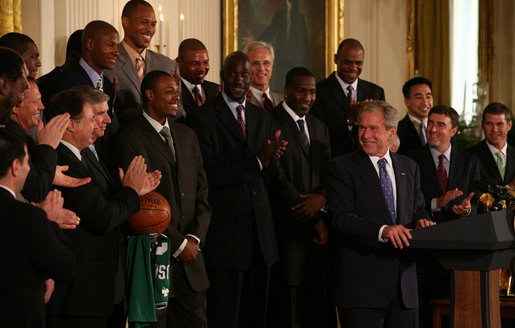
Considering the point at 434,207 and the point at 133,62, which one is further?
the point at 434,207

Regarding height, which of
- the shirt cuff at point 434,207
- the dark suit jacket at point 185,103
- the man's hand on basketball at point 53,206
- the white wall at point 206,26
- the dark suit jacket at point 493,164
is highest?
the white wall at point 206,26

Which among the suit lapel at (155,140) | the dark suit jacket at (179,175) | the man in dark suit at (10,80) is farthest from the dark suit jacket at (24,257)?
the suit lapel at (155,140)

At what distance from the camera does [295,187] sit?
5418mm

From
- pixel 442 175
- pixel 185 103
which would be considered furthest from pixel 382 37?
pixel 185 103

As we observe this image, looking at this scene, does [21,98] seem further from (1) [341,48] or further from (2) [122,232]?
(1) [341,48]

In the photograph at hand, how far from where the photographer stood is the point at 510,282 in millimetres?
5312

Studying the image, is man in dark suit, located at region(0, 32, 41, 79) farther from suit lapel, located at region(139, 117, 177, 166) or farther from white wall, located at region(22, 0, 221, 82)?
white wall, located at region(22, 0, 221, 82)

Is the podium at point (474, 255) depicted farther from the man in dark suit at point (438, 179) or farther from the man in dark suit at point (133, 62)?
the man in dark suit at point (133, 62)

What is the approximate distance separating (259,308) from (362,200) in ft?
4.48

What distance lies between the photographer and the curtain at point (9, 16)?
4.98 meters

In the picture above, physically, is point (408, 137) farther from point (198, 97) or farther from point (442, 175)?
point (198, 97)

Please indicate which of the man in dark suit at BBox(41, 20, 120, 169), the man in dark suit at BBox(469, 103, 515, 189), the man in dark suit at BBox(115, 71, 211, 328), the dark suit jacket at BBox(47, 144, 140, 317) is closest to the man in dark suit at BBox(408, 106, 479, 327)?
the man in dark suit at BBox(469, 103, 515, 189)

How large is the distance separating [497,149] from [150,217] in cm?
329

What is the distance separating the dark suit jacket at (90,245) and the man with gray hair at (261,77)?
6.97 feet
